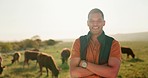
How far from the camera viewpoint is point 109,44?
348cm

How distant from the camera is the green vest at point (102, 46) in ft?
11.3

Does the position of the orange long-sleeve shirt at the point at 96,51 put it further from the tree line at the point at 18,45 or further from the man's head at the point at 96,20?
the tree line at the point at 18,45

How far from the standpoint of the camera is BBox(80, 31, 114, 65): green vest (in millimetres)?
3455

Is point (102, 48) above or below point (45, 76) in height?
above

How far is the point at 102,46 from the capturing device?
3.48 m

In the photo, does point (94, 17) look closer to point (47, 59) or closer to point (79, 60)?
point (79, 60)

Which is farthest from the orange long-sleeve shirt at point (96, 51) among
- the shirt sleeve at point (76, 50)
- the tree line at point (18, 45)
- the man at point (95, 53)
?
the tree line at point (18, 45)

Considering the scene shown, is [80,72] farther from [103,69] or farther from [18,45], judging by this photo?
[18,45]

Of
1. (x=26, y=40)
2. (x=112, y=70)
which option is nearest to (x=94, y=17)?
(x=112, y=70)

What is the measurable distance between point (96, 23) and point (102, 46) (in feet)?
1.14

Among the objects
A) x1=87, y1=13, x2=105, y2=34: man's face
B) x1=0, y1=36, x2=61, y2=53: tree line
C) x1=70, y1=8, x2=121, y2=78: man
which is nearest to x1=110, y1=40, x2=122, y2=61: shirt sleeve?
Result: x1=70, y1=8, x2=121, y2=78: man

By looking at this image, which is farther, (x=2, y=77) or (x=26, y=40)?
(x=26, y=40)

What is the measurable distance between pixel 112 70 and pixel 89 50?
41 cm

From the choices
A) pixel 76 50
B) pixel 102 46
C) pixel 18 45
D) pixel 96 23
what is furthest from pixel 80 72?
pixel 18 45
